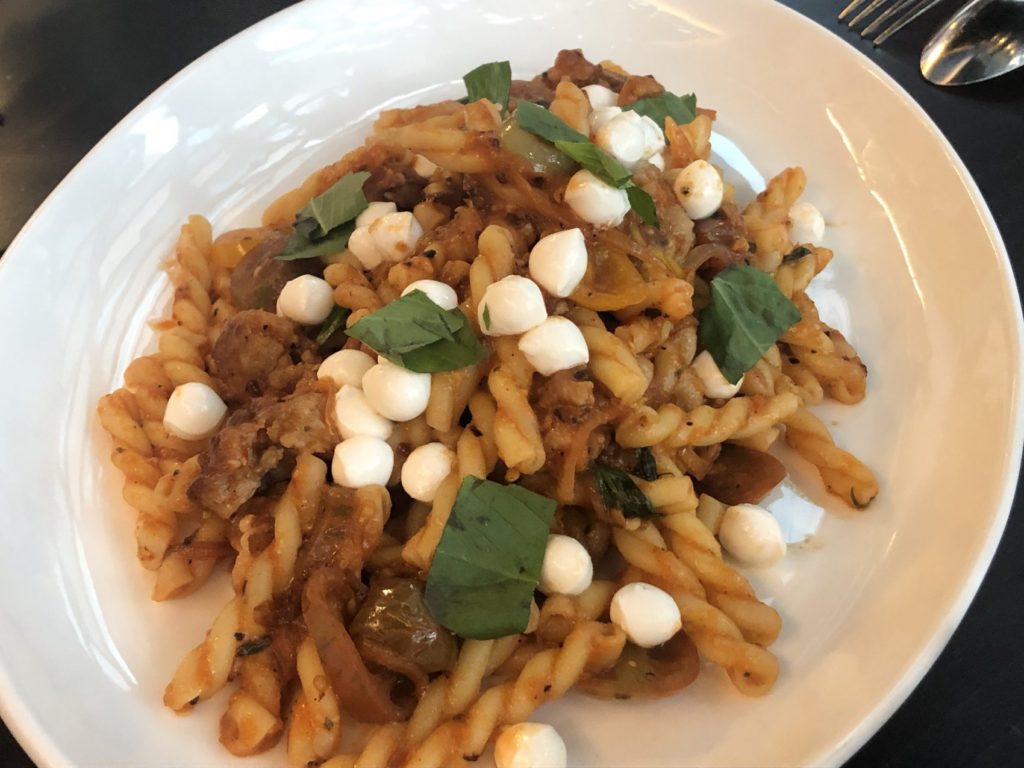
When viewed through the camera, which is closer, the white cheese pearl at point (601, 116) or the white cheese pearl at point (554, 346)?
the white cheese pearl at point (554, 346)

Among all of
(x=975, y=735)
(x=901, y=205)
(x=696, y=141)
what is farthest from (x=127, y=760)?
(x=901, y=205)

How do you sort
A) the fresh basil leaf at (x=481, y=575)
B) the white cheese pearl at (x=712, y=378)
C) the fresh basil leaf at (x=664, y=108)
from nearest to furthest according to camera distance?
the fresh basil leaf at (x=481, y=575), the white cheese pearl at (x=712, y=378), the fresh basil leaf at (x=664, y=108)

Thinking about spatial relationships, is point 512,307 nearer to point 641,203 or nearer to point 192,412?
point 641,203

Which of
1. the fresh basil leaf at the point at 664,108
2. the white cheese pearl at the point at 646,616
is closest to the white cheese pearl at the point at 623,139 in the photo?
the fresh basil leaf at the point at 664,108

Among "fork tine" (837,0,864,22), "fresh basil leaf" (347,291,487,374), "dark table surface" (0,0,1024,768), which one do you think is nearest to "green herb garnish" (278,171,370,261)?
"fresh basil leaf" (347,291,487,374)

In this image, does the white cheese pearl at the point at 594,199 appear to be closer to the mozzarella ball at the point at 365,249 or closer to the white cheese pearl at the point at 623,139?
the white cheese pearl at the point at 623,139

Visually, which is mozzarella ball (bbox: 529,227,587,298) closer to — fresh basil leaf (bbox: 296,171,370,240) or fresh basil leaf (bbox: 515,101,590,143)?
fresh basil leaf (bbox: 515,101,590,143)
